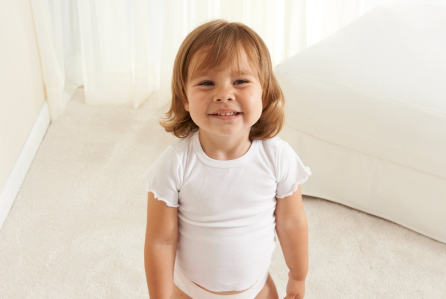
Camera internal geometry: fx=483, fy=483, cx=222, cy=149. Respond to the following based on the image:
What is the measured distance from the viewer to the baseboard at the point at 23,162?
5.66 ft

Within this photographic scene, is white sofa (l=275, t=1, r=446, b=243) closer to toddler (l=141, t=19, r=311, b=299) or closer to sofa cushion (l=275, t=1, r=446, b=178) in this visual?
sofa cushion (l=275, t=1, r=446, b=178)

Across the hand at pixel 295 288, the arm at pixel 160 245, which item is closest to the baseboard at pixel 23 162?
the arm at pixel 160 245

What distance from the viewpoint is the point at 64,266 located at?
1512 mm

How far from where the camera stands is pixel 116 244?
1596 millimetres

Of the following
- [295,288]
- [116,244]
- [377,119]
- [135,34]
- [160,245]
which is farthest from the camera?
[135,34]

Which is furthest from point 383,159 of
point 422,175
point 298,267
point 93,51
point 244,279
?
point 93,51

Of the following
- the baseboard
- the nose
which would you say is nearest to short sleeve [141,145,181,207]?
the nose

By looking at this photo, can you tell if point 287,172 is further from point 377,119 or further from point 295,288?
point 377,119

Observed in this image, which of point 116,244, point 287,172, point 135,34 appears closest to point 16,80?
point 135,34

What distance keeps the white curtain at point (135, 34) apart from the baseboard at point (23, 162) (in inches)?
4.2

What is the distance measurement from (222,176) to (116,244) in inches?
32.8

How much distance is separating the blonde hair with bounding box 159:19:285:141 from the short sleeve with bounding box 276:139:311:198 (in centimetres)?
5

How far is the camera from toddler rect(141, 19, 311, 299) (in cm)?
83

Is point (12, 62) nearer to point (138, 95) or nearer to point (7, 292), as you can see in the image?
point (138, 95)
